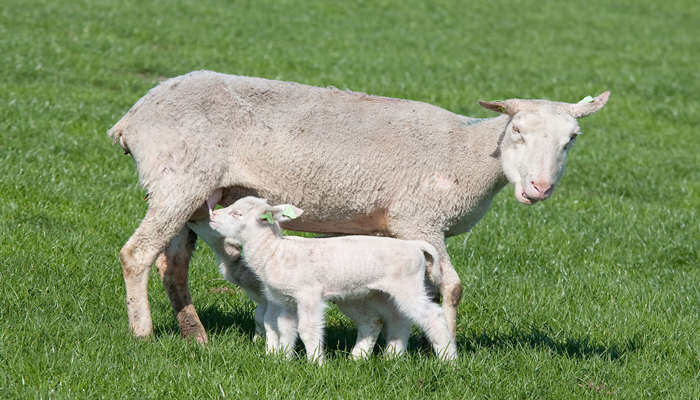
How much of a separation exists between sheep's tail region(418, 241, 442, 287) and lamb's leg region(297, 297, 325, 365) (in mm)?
724

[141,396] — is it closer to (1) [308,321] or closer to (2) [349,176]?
(1) [308,321]

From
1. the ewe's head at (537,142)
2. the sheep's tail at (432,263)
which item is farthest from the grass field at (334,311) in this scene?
the ewe's head at (537,142)

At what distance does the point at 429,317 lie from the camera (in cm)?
514

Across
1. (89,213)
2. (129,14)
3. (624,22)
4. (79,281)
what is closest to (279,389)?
(79,281)

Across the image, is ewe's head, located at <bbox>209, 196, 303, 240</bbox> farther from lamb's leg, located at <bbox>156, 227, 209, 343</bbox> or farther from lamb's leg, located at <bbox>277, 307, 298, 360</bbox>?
lamb's leg, located at <bbox>156, 227, 209, 343</bbox>

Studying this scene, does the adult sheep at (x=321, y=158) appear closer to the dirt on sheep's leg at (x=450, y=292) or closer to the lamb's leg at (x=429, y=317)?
the dirt on sheep's leg at (x=450, y=292)

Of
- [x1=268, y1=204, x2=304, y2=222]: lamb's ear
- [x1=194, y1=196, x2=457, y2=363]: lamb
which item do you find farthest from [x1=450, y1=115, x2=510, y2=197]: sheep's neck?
[x1=268, y1=204, x2=304, y2=222]: lamb's ear

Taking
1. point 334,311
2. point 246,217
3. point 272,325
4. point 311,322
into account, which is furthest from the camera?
point 334,311

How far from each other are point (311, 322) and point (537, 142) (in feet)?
5.56

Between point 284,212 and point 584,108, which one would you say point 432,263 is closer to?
point 284,212

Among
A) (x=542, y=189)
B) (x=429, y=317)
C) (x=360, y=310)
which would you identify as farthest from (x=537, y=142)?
(x=360, y=310)

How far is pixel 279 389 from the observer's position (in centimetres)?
470

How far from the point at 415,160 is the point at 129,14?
1472 centimetres

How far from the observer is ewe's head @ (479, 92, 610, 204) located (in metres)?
5.19
